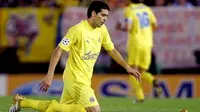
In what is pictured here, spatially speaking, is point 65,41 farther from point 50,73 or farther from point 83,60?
point 50,73

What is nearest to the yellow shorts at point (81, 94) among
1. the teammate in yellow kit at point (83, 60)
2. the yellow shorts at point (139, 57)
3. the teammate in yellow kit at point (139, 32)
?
the teammate in yellow kit at point (83, 60)

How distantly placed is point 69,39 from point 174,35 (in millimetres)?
10989

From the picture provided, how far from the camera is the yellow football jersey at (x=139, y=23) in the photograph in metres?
18.2

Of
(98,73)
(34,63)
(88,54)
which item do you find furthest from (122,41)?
Answer: (88,54)

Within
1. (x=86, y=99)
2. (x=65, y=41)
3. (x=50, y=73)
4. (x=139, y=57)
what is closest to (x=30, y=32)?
(x=139, y=57)

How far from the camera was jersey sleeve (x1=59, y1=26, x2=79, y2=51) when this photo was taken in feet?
36.7

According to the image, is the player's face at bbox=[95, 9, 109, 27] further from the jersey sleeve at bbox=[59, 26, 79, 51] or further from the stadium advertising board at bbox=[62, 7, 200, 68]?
the stadium advertising board at bbox=[62, 7, 200, 68]

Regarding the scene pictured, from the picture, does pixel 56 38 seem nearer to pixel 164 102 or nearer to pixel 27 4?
pixel 27 4

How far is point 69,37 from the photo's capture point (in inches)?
444

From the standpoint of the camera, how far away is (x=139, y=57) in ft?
60.8

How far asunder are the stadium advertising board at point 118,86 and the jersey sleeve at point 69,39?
416 inches

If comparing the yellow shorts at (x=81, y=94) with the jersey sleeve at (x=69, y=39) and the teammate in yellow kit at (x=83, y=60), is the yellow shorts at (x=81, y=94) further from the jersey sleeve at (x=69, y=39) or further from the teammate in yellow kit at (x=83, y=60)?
the jersey sleeve at (x=69, y=39)

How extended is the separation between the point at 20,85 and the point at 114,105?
6.14 meters

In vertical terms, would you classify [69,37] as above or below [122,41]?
above
